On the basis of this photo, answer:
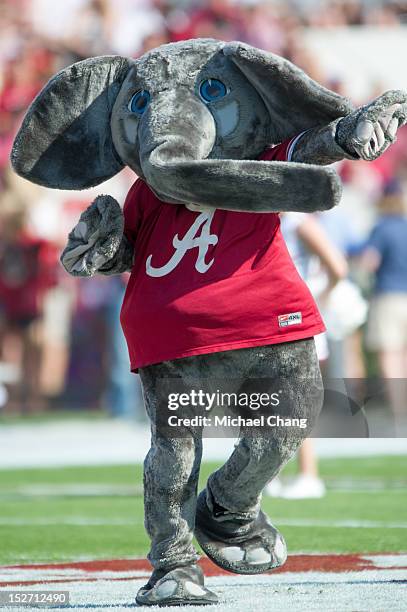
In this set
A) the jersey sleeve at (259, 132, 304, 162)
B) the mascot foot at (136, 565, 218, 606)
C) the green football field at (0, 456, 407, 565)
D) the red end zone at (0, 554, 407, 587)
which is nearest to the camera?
the mascot foot at (136, 565, 218, 606)

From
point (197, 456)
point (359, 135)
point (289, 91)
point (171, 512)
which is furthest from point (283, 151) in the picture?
point (171, 512)

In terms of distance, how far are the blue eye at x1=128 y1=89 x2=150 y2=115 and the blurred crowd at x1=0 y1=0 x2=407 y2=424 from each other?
666 cm

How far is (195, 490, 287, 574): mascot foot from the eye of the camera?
4152 mm

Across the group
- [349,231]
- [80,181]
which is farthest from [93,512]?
[349,231]

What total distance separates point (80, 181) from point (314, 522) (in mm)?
2598

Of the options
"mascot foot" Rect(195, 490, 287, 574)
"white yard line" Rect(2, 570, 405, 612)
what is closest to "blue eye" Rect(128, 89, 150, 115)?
"mascot foot" Rect(195, 490, 287, 574)

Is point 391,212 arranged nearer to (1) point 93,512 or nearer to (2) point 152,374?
(1) point 93,512

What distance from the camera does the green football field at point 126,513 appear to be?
5.46 meters

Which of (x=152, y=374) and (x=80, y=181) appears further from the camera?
(x=80, y=181)

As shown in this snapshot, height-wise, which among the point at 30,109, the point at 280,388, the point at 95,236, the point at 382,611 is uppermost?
the point at 30,109

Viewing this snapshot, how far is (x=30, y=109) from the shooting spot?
4.30 m

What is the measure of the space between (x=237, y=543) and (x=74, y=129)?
151 centimetres

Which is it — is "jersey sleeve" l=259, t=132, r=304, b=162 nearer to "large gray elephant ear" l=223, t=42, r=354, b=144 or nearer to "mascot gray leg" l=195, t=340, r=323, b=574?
"large gray elephant ear" l=223, t=42, r=354, b=144

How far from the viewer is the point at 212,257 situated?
157 inches
